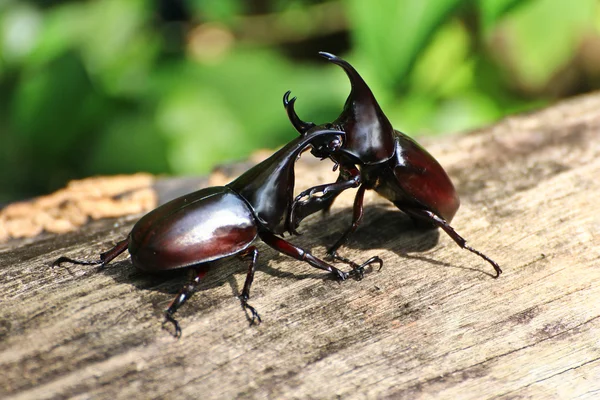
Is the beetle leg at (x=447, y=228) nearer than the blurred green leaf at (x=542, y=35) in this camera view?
Yes

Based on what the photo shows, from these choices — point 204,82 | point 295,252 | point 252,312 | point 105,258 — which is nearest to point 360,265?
point 295,252

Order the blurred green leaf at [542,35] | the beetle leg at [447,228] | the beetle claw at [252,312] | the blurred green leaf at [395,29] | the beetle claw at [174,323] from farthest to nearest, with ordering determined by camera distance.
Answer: the blurred green leaf at [542,35] → the blurred green leaf at [395,29] → the beetle leg at [447,228] → the beetle claw at [252,312] → the beetle claw at [174,323]

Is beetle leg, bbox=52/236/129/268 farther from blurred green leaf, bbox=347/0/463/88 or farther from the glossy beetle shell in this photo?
blurred green leaf, bbox=347/0/463/88

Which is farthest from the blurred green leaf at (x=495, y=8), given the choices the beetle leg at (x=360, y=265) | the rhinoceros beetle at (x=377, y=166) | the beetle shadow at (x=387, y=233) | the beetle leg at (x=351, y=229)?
the beetle leg at (x=360, y=265)

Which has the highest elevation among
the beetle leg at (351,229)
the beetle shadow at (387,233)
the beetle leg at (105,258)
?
the beetle leg at (105,258)

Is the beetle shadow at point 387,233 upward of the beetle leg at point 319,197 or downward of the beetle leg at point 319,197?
downward

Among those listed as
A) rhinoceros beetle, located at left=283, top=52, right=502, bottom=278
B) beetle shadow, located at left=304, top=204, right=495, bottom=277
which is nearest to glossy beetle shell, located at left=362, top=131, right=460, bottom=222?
rhinoceros beetle, located at left=283, top=52, right=502, bottom=278

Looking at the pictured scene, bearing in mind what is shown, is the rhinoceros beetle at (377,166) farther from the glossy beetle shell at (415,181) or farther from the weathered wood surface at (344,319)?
the weathered wood surface at (344,319)
